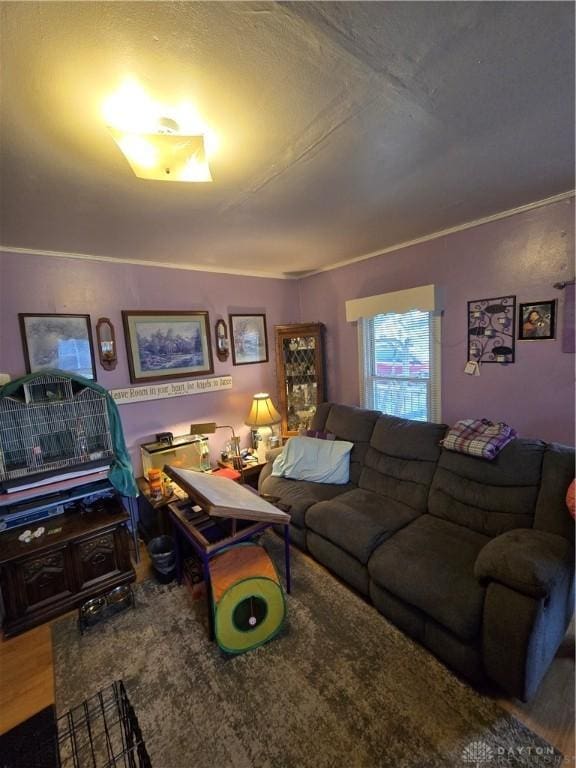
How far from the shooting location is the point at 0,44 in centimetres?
87

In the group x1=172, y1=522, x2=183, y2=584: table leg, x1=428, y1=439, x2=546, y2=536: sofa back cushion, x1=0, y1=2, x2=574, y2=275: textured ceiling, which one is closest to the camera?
x1=0, y1=2, x2=574, y2=275: textured ceiling

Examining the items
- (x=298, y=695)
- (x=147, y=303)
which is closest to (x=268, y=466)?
(x=298, y=695)

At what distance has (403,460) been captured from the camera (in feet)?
8.71

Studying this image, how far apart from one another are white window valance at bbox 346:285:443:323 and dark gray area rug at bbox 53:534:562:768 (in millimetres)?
2376

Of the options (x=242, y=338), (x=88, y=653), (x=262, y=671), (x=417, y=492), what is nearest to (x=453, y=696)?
(x=262, y=671)

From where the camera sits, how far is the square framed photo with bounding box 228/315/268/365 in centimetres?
365

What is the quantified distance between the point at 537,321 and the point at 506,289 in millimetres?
325

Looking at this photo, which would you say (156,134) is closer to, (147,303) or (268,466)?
(147,303)

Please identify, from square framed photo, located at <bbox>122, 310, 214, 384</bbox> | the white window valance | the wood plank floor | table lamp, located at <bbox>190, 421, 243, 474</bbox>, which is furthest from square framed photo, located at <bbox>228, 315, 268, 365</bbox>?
the wood plank floor

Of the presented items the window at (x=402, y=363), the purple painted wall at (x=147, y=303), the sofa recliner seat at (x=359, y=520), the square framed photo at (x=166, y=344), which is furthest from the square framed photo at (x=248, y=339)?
the sofa recliner seat at (x=359, y=520)

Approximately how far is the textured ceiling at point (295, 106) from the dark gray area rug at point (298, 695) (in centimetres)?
255

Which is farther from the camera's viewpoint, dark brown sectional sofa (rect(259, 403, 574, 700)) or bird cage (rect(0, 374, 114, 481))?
bird cage (rect(0, 374, 114, 481))

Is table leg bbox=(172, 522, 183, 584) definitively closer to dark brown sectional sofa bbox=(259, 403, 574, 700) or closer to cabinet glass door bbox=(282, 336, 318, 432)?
dark brown sectional sofa bbox=(259, 403, 574, 700)

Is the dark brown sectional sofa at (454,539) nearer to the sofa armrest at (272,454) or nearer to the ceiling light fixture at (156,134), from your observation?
the sofa armrest at (272,454)
